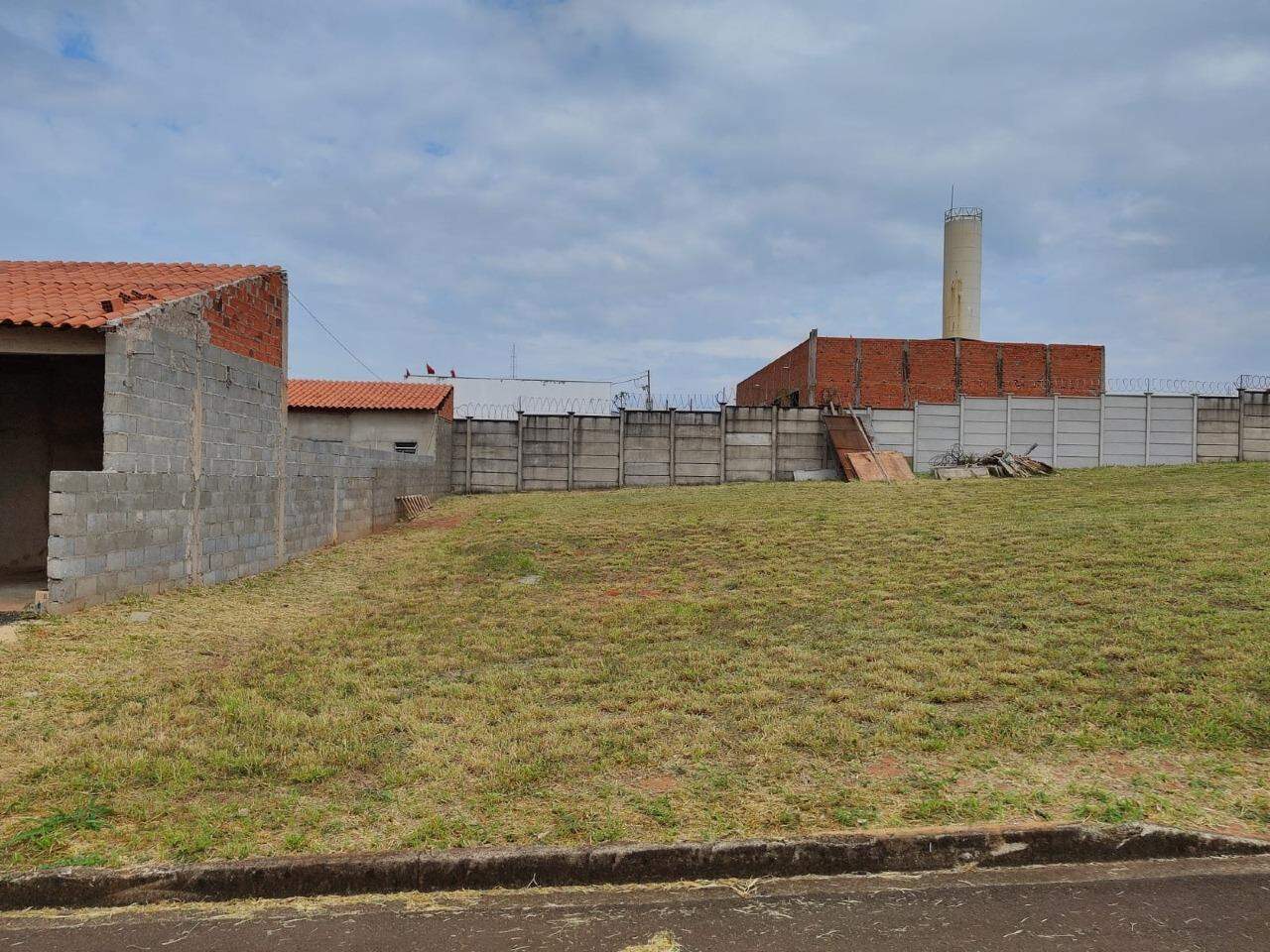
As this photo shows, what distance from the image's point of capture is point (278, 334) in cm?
1190

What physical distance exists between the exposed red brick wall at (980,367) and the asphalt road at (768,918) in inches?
1083

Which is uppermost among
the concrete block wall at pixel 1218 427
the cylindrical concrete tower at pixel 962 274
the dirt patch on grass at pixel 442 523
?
the cylindrical concrete tower at pixel 962 274

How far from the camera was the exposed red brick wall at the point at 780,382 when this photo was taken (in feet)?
92.4

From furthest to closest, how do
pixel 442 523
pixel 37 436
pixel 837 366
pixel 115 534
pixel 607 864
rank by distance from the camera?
pixel 837 366
pixel 442 523
pixel 37 436
pixel 115 534
pixel 607 864

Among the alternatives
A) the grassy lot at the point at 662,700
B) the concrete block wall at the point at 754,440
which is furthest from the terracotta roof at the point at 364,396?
the grassy lot at the point at 662,700

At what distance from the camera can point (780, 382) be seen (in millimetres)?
31922

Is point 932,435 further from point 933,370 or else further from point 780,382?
point 780,382

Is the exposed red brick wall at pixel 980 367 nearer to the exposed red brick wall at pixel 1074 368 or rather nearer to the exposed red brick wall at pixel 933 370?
the exposed red brick wall at pixel 933 370

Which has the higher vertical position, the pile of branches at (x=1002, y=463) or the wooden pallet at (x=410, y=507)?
the pile of branches at (x=1002, y=463)

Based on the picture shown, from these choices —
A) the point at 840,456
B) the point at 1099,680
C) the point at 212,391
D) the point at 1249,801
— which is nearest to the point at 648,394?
the point at 840,456

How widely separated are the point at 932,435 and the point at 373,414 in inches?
603

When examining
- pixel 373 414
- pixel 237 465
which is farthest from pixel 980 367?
pixel 237 465

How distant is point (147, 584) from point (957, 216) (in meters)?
33.2

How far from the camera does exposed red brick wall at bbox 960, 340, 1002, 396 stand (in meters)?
28.9
